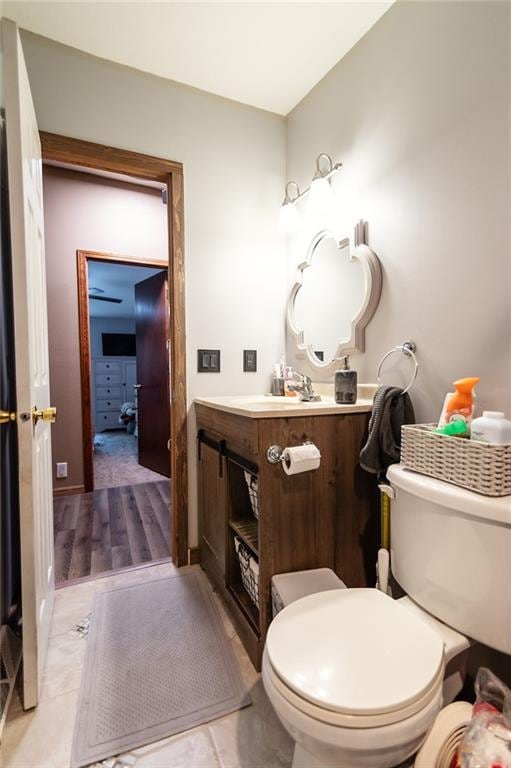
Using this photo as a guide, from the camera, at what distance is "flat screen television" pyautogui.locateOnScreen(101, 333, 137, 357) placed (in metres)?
6.69

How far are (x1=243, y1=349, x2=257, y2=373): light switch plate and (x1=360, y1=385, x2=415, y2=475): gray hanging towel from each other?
0.89 meters

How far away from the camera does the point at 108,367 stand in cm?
660

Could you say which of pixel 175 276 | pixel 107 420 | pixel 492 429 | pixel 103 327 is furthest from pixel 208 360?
pixel 103 327

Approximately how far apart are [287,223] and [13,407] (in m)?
1.55

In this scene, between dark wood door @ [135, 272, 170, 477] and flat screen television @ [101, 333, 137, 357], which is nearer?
dark wood door @ [135, 272, 170, 477]

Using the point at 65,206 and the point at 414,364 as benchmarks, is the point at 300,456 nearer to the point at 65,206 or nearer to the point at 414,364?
the point at 414,364

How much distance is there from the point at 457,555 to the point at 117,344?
6.79 meters

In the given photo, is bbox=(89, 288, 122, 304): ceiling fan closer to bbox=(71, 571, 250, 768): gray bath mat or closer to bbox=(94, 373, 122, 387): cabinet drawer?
bbox=(94, 373, 122, 387): cabinet drawer

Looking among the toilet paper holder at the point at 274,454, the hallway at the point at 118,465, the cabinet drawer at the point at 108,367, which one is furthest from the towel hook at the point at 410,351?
the cabinet drawer at the point at 108,367

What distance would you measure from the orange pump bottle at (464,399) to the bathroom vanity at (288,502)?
34 centimetres

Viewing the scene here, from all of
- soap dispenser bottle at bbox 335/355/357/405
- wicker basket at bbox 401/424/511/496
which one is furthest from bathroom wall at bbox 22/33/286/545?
wicker basket at bbox 401/424/511/496

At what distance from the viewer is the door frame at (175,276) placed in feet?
5.61

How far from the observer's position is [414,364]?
4.37 ft

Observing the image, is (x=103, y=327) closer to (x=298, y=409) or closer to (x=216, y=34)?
(x=216, y=34)
